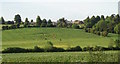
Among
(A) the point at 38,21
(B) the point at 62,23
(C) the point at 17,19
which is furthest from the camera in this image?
(B) the point at 62,23

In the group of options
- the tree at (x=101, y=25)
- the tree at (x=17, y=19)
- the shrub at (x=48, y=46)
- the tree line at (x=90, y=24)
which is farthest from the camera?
the tree at (x=101, y=25)

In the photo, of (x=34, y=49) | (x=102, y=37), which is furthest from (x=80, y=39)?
(x=34, y=49)

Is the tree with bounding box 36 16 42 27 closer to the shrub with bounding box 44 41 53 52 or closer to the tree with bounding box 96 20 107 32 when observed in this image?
the shrub with bounding box 44 41 53 52

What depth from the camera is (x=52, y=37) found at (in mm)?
27719

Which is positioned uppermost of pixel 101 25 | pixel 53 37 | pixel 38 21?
pixel 38 21

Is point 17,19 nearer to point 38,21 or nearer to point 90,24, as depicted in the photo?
point 38,21

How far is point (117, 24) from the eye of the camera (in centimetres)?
2550

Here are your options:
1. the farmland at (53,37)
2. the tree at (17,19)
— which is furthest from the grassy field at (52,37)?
the tree at (17,19)

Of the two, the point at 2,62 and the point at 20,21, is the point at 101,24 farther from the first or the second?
the point at 2,62

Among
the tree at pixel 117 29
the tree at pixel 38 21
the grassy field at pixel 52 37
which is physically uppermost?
the tree at pixel 38 21

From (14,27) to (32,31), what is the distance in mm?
1994

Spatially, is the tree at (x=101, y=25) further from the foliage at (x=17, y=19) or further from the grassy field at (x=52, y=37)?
the foliage at (x=17, y=19)

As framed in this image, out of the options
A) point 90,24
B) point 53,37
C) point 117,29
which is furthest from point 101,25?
point 53,37

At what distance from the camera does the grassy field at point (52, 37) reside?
A: 1026 inches
